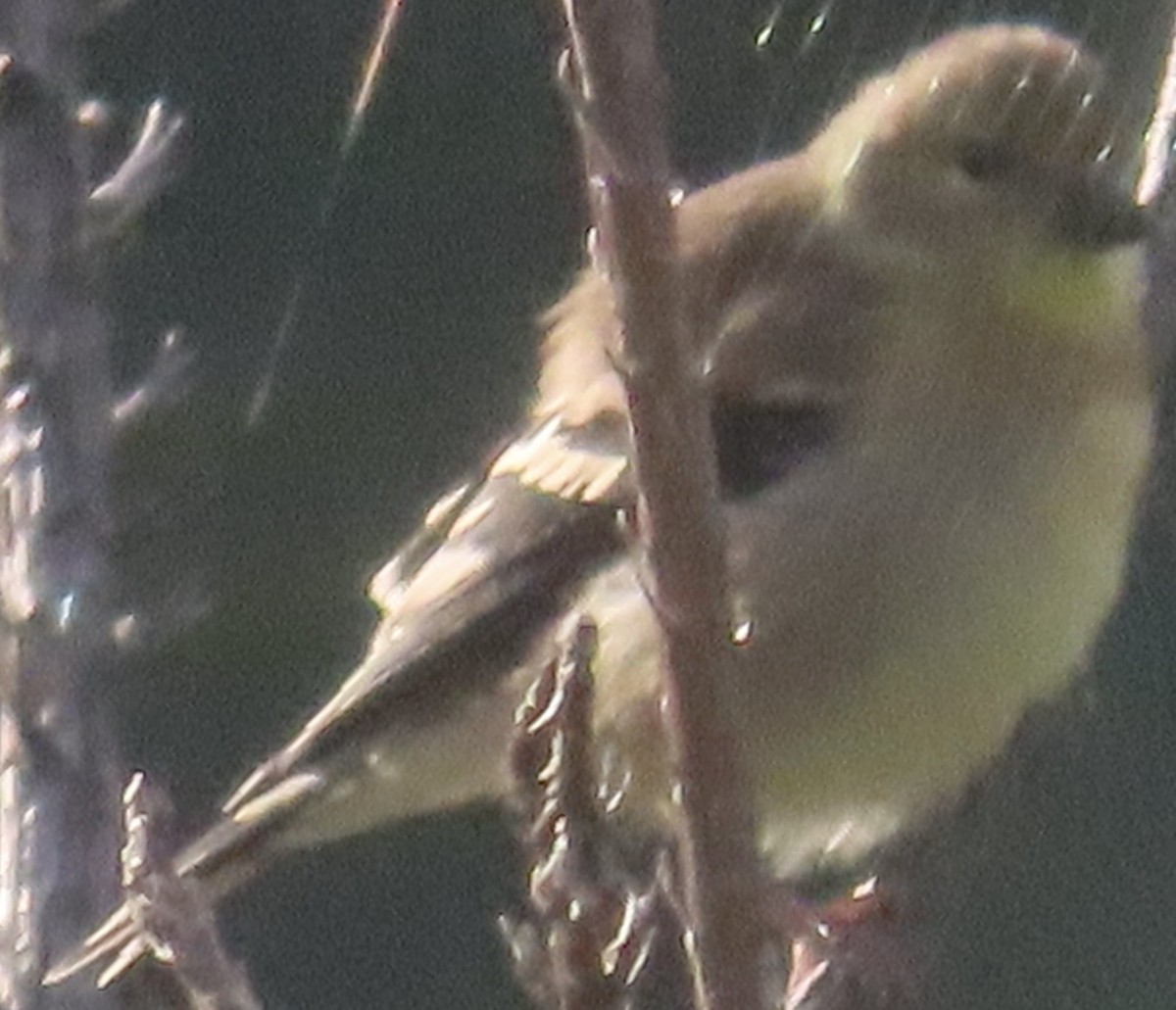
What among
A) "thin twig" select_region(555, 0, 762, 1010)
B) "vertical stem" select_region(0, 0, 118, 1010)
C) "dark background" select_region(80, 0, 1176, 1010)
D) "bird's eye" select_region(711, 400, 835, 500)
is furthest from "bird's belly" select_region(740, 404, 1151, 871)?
"dark background" select_region(80, 0, 1176, 1010)

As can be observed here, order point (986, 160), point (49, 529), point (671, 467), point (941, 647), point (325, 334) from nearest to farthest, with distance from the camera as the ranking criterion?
1. point (671, 467)
2. point (49, 529)
3. point (941, 647)
4. point (986, 160)
5. point (325, 334)

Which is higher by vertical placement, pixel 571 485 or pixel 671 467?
pixel 671 467

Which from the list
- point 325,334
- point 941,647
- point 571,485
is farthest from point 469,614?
point 325,334

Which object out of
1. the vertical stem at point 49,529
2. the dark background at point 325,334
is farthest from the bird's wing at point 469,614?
the dark background at point 325,334

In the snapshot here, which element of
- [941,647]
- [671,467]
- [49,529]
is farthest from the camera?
[941,647]

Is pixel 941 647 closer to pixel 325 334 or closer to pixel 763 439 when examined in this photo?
pixel 763 439

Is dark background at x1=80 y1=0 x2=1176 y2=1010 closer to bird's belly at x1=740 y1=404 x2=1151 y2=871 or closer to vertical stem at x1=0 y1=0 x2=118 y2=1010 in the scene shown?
bird's belly at x1=740 y1=404 x2=1151 y2=871

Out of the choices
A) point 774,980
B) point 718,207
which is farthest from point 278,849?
point 774,980
